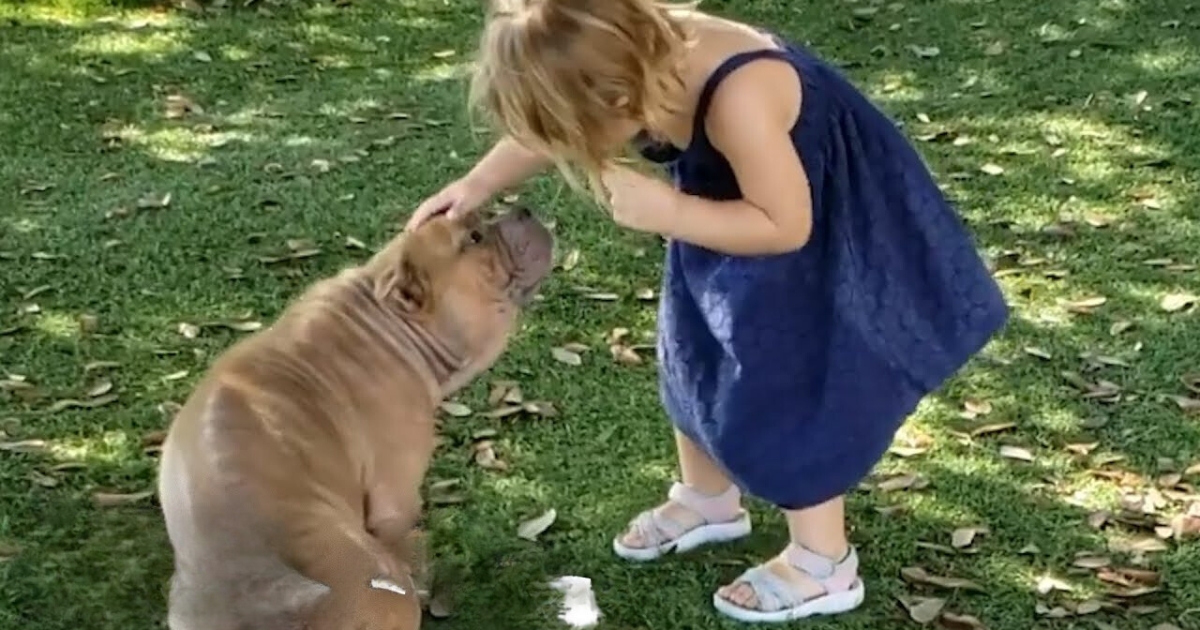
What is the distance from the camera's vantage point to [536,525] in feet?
13.1

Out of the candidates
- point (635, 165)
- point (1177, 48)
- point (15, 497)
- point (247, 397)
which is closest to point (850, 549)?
point (635, 165)

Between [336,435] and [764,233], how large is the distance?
938 millimetres

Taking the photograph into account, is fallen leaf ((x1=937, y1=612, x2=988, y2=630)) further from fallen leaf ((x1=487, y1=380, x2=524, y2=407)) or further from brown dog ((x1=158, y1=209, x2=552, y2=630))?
fallen leaf ((x1=487, y1=380, x2=524, y2=407))

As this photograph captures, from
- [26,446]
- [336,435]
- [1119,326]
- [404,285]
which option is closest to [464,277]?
[404,285]

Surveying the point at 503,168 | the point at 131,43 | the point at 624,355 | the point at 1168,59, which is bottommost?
the point at 131,43

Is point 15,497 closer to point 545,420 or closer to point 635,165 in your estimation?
point 545,420

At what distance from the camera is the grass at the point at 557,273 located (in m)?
3.82

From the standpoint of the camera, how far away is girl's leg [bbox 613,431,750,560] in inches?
151

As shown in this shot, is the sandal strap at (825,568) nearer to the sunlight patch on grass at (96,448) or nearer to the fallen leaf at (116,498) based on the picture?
the fallen leaf at (116,498)

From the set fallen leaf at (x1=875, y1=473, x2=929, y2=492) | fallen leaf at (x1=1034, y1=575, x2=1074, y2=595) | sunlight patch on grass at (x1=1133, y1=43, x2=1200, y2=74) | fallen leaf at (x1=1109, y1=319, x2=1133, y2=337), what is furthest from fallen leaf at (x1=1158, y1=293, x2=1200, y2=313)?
sunlight patch on grass at (x1=1133, y1=43, x2=1200, y2=74)

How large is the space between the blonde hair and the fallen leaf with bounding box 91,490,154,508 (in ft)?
5.32

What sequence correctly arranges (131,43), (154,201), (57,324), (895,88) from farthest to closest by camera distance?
(131,43) < (895,88) < (154,201) < (57,324)

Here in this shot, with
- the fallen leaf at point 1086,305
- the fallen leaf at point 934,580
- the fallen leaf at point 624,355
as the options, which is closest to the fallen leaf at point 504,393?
the fallen leaf at point 624,355

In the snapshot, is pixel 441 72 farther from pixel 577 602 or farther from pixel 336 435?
pixel 336 435
